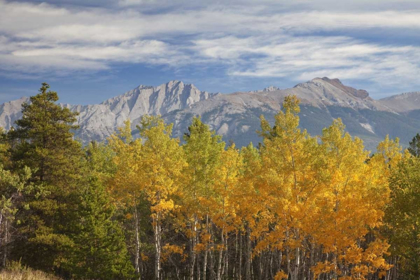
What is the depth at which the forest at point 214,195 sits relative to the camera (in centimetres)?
2202

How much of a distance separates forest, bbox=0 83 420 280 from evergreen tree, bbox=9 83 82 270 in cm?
9

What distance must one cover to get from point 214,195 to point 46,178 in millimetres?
13981

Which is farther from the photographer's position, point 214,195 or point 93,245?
point 214,195

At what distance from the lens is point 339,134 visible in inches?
1009

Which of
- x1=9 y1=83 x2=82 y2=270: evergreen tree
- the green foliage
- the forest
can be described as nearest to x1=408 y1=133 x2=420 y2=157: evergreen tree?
the forest

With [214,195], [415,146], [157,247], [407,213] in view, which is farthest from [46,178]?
[415,146]

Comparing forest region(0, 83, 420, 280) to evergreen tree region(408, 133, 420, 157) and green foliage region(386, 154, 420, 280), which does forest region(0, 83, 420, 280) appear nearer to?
green foliage region(386, 154, 420, 280)

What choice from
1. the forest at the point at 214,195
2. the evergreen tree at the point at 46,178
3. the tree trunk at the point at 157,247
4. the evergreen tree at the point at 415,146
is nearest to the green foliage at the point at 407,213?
the forest at the point at 214,195

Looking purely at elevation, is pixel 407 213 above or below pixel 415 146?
below

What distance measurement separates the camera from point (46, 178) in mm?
29859

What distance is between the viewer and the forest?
72.2ft

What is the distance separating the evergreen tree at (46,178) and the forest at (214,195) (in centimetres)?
9

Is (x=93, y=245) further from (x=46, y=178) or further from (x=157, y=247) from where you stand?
(x=46, y=178)

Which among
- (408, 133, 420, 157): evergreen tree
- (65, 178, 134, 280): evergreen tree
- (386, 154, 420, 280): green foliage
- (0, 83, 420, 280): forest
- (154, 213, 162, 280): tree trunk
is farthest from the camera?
(408, 133, 420, 157): evergreen tree
